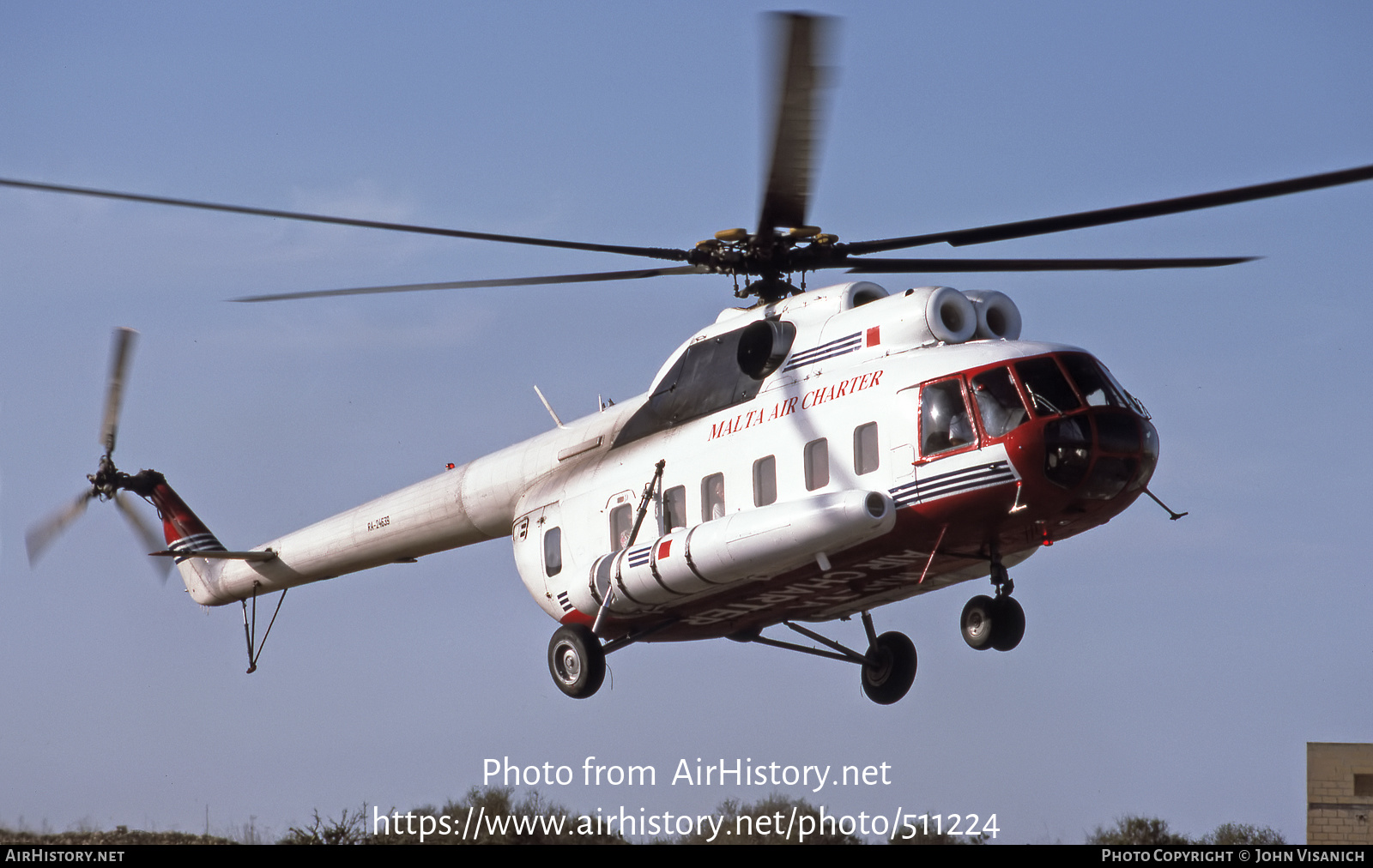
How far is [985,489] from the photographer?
15766mm

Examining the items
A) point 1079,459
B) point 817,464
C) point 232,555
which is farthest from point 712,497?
point 232,555

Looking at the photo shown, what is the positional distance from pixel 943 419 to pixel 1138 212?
11.2ft

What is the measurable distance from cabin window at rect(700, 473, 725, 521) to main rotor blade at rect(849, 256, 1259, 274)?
281 centimetres

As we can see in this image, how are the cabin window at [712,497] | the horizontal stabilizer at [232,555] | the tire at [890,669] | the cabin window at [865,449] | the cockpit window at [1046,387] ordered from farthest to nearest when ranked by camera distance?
the horizontal stabilizer at [232,555] < the tire at [890,669] < the cabin window at [712,497] < the cabin window at [865,449] < the cockpit window at [1046,387]

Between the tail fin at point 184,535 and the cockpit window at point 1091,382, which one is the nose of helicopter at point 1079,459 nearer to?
the cockpit window at point 1091,382

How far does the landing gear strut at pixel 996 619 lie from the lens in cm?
1680

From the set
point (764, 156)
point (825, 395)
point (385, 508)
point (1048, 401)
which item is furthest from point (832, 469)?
point (385, 508)

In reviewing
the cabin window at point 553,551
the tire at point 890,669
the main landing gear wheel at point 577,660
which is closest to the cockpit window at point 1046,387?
the tire at point 890,669

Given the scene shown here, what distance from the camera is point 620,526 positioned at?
19.2 metres

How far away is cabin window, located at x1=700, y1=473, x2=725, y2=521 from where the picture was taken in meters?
18.0

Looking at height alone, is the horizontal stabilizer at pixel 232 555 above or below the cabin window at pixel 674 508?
below

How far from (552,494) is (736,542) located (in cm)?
416

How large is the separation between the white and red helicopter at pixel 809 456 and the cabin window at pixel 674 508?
3cm
